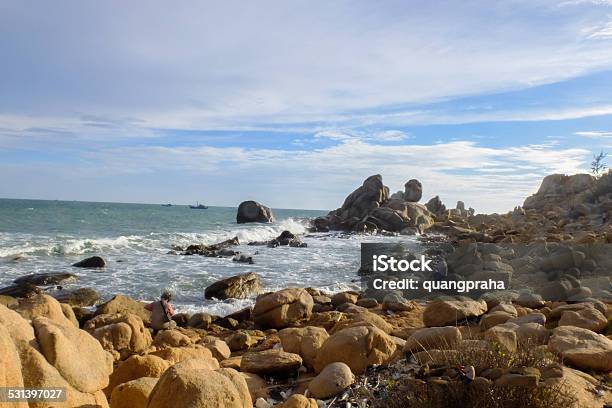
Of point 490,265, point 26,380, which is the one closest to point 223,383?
point 26,380

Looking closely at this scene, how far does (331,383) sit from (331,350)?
113 cm

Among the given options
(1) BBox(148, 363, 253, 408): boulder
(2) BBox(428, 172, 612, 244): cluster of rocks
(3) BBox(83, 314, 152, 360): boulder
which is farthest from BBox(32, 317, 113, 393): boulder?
(2) BBox(428, 172, 612, 244): cluster of rocks

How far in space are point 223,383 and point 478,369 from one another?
6.90 ft

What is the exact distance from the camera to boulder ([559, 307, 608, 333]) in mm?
8125

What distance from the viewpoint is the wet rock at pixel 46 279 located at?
52.6ft

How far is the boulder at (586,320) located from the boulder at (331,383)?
171 inches

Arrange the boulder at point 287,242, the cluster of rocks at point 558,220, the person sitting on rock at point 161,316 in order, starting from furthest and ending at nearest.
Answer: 1. the boulder at point 287,242
2. the cluster of rocks at point 558,220
3. the person sitting on rock at point 161,316

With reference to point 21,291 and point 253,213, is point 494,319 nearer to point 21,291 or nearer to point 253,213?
point 21,291

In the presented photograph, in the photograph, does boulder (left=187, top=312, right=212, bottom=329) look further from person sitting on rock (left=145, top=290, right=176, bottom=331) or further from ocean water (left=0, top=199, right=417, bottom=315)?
ocean water (left=0, top=199, right=417, bottom=315)

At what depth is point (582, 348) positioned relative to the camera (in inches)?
248

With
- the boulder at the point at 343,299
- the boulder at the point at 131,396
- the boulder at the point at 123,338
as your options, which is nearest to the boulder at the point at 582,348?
the boulder at the point at 131,396

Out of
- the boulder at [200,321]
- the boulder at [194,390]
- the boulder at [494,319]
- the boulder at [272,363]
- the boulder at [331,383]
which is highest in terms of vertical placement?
the boulder at [194,390]

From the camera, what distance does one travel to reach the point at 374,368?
20.9ft

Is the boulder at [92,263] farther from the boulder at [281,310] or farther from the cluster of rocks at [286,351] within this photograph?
the boulder at [281,310]
